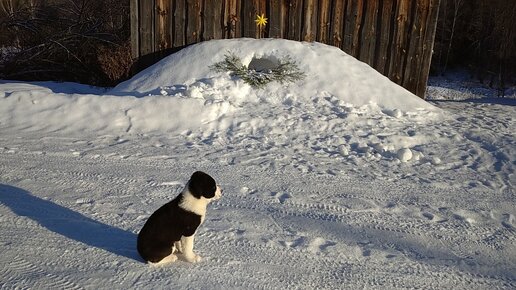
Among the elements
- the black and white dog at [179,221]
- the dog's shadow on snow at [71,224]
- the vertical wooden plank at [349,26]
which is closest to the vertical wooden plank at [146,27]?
the vertical wooden plank at [349,26]

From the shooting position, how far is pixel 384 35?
798cm

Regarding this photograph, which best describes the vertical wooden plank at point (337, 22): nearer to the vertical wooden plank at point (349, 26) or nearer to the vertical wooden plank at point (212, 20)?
the vertical wooden plank at point (349, 26)

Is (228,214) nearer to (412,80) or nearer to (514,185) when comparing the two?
(514,185)

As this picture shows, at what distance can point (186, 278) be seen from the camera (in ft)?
9.99

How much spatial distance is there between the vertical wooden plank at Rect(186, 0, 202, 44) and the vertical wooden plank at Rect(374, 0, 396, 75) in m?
3.36

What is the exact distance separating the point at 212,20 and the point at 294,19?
1527 mm

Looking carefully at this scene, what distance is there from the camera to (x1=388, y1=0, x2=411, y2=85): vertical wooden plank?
7852 mm

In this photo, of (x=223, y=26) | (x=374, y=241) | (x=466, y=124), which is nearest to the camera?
(x=374, y=241)

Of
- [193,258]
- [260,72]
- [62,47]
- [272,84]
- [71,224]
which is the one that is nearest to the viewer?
[193,258]

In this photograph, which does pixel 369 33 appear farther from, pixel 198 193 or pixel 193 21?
pixel 198 193

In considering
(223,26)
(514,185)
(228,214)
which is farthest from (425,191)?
(223,26)

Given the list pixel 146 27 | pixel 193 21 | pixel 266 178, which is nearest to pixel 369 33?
pixel 193 21

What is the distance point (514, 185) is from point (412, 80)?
383cm

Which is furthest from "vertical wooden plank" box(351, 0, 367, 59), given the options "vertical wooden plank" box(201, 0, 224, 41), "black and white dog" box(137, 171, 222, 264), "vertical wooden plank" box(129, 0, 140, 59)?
"black and white dog" box(137, 171, 222, 264)
